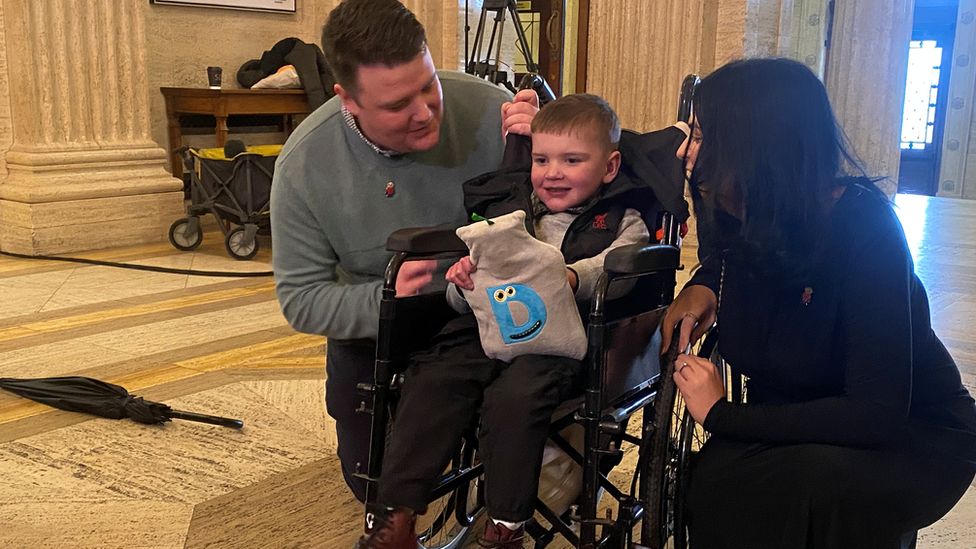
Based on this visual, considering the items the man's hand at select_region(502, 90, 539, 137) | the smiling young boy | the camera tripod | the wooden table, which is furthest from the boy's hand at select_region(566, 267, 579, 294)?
the wooden table

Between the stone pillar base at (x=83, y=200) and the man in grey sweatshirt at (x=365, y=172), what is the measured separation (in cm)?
386

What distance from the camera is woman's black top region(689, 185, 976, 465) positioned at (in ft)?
4.69

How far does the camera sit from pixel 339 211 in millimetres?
1948

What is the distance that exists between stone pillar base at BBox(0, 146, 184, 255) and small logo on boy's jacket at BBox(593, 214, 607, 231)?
14.2ft

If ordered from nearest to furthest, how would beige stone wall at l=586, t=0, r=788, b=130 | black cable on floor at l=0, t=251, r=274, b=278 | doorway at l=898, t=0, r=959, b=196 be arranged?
black cable on floor at l=0, t=251, r=274, b=278, beige stone wall at l=586, t=0, r=788, b=130, doorway at l=898, t=0, r=959, b=196

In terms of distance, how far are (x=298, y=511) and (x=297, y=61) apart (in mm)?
4649

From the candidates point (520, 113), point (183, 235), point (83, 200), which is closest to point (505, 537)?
point (520, 113)

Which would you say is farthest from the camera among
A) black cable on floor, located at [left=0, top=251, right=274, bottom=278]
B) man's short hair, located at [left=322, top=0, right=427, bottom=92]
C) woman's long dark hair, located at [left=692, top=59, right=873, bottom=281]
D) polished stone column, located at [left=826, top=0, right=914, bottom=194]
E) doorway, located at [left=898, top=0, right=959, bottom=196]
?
doorway, located at [left=898, top=0, right=959, bottom=196]

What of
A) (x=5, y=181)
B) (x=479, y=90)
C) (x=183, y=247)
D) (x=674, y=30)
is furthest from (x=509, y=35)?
(x=479, y=90)

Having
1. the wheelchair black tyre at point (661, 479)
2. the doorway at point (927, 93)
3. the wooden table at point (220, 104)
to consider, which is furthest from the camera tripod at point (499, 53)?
the doorway at point (927, 93)

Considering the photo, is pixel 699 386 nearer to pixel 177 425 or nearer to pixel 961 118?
pixel 177 425

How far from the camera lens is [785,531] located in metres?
1.52

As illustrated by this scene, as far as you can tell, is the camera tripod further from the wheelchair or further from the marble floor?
the marble floor

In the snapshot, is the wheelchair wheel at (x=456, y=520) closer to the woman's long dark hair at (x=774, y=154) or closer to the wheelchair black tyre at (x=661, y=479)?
the wheelchair black tyre at (x=661, y=479)
